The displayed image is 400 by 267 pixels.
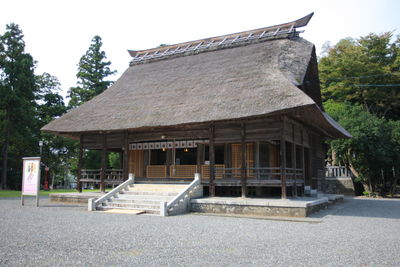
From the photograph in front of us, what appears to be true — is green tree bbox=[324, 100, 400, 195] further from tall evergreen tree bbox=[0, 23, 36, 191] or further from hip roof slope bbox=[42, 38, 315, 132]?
tall evergreen tree bbox=[0, 23, 36, 191]

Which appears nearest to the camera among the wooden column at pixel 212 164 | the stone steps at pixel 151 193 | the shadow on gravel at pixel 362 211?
the shadow on gravel at pixel 362 211

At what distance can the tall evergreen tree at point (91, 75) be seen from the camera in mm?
36438

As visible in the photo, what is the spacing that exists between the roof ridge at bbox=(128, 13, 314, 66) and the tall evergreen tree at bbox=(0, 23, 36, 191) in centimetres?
1458

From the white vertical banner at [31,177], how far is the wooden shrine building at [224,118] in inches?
97.0

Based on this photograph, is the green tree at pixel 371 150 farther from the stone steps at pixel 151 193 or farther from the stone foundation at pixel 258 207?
the stone steps at pixel 151 193

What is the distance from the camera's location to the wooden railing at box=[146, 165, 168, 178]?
1715cm

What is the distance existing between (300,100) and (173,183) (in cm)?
714

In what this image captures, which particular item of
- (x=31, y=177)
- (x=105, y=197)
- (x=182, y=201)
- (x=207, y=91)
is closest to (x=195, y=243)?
(x=182, y=201)

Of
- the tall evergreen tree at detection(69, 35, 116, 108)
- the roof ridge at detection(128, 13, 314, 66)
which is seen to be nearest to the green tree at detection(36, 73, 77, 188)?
the tall evergreen tree at detection(69, 35, 116, 108)

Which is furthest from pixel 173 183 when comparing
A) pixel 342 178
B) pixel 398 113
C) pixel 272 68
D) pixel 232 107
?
pixel 398 113

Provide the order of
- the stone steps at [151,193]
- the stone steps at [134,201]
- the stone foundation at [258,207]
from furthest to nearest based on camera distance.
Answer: the stone steps at [151,193] < the stone steps at [134,201] < the stone foundation at [258,207]

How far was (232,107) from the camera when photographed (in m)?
12.8

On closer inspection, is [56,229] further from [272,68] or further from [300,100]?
[272,68]

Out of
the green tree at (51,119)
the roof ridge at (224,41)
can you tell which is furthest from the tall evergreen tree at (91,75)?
the roof ridge at (224,41)
